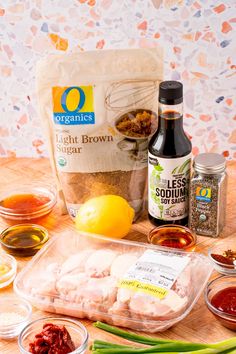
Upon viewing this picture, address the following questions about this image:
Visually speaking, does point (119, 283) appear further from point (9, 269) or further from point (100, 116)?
point (100, 116)

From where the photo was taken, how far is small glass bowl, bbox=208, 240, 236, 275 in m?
1.55

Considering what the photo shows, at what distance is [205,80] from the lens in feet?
6.75

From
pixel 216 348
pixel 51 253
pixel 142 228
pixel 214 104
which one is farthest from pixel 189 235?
pixel 214 104

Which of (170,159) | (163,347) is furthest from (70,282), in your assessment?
(170,159)

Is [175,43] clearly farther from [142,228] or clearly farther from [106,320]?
[106,320]

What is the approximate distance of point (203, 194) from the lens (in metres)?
1.67

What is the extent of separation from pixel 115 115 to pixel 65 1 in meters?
0.47

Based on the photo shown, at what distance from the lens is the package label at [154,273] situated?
4.63 ft

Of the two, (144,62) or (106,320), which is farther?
(144,62)

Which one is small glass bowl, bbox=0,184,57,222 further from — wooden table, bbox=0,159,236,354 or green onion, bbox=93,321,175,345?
green onion, bbox=93,321,175,345

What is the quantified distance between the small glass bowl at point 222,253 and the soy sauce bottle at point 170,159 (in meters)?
0.13

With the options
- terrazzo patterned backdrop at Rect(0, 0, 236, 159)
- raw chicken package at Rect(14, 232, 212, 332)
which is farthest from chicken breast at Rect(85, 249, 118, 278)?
terrazzo patterned backdrop at Rect(0, 0, 236, 159)

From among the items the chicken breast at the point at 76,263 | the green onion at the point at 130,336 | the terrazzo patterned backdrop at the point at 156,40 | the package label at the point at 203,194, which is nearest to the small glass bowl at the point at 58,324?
the green onion at the point at 130,336

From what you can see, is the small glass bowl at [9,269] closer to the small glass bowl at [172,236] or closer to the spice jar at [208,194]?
the small glass bowl at [172,236]
